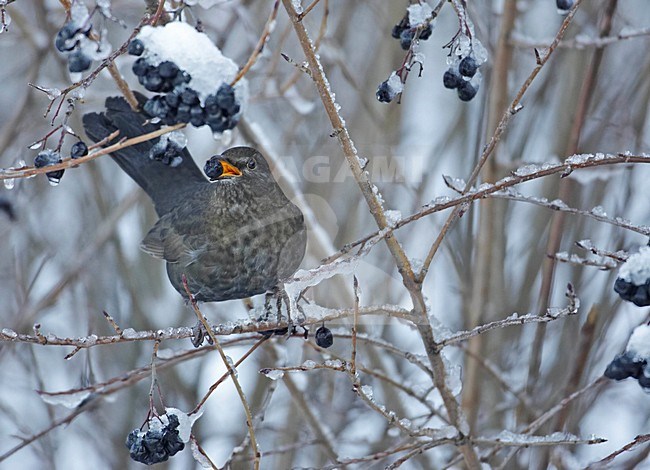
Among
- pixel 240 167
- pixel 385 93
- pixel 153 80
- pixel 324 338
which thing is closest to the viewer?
pixel 153 80

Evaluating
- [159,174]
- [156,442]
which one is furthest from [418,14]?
[159,174]

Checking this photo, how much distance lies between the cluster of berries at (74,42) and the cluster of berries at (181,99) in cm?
13

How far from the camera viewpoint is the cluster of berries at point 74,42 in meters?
1.67

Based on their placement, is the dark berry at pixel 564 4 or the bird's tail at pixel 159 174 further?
the bird's tail at pixel 159 174

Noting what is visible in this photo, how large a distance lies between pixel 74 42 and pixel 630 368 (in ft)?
4.51

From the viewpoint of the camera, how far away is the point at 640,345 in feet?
5.44

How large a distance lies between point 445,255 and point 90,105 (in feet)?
7.05

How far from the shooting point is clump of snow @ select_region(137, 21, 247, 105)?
5.53 ft

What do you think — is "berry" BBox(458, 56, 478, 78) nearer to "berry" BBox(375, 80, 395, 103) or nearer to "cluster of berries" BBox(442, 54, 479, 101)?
"cluster of berries" BBox(442, 54, 479, 101)

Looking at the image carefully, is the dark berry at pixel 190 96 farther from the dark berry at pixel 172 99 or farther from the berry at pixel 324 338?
the berry at pixel 324 338

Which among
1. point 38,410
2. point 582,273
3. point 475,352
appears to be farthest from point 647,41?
point 38,410

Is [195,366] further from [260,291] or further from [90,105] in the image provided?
[260,291]

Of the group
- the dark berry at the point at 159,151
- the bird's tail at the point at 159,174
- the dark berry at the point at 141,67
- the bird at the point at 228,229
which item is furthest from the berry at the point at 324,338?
the bird's tail at the point at 159,174

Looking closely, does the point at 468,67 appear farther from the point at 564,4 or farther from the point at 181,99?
the point at 181,99
